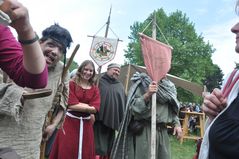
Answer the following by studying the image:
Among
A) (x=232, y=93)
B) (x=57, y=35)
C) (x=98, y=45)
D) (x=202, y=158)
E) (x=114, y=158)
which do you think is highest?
(x=98, y=45)

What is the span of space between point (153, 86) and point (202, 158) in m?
3.21

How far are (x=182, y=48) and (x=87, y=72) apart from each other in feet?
127

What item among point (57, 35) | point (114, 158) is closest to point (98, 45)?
point (114, 158)

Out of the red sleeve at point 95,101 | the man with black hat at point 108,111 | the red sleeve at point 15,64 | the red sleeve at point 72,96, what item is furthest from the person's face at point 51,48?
the man with black hat at point 108,111

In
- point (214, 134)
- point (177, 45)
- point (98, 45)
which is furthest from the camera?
point (177, 45)

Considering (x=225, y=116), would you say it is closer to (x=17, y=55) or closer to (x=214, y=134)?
(x=214, y=134)

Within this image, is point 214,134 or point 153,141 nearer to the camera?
point 214,134

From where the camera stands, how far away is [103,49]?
9.92 meters

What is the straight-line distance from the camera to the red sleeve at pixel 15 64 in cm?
140

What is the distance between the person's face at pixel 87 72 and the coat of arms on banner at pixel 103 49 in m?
4.06

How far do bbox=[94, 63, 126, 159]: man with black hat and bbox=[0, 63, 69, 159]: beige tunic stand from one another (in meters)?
3.41

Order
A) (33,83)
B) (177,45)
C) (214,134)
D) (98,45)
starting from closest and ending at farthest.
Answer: (33,83)
(214,134)
(98,45)
(177,45)

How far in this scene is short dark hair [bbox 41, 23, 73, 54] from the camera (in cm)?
277

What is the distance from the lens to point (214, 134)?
5.09 feet
